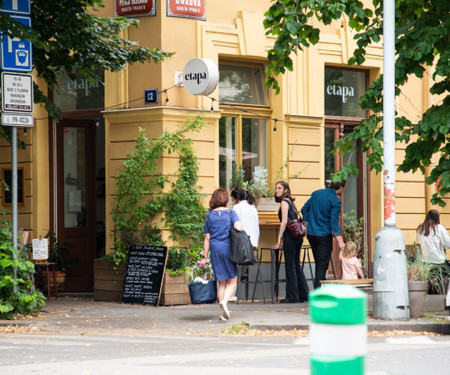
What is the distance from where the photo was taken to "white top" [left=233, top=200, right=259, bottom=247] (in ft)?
45.9

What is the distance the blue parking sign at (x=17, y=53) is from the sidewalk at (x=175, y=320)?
342 centimetres

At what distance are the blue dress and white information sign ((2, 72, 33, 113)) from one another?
293cm

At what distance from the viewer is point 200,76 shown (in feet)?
46.4

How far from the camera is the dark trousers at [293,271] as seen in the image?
A: 46.4 ft

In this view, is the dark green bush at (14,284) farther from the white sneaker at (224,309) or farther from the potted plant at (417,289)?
the potted plant at (417,289)

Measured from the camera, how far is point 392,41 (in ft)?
36.7

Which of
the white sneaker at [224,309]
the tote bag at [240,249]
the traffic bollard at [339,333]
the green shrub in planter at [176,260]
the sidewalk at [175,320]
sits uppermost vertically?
the traffic bollard at [339,333]

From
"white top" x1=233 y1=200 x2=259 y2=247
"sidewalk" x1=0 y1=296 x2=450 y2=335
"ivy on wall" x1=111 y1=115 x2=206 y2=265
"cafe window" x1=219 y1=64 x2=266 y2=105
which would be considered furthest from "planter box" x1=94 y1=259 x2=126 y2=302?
"cafe window" x1=219 y1=64 x2=266 y2=105

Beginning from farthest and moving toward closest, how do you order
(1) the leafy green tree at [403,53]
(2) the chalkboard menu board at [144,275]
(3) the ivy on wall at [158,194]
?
(3) the ivy on wall at [158,194]
(2) the chalkboard menu board at [144,275]
(1) the leafy green tree at [403,53]

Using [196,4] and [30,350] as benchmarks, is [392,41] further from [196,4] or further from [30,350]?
[30,350]

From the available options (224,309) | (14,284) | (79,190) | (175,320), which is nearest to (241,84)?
(79,190)

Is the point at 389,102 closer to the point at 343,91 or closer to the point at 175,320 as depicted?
the point at 175,320

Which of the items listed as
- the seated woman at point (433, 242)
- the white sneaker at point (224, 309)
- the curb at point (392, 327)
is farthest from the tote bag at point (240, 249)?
the seated woman at point (433, 242)

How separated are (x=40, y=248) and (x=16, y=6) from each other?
4.50 meters
